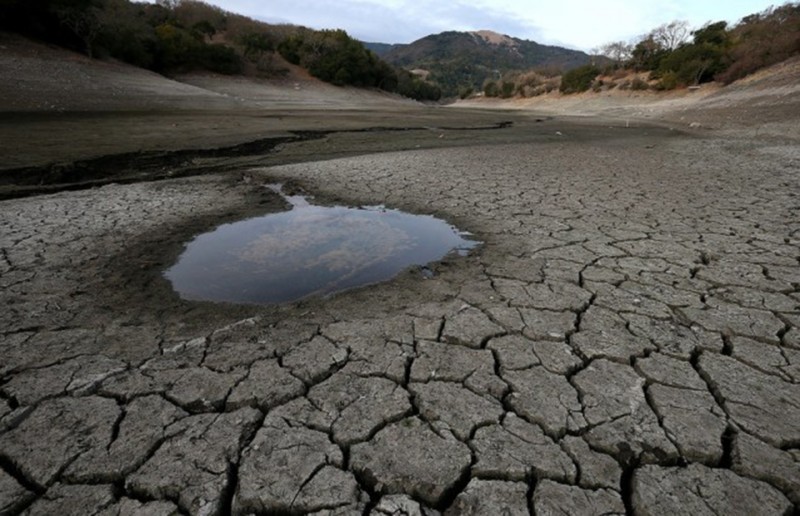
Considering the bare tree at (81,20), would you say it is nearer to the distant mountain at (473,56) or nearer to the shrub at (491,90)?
the shrub at (491,90)

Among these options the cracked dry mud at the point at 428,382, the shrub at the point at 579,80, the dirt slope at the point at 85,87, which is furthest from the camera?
the shrub at the point at 579,80

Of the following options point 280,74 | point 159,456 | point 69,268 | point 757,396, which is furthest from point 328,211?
point 280,74

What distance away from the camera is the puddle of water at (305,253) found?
10.1 ft

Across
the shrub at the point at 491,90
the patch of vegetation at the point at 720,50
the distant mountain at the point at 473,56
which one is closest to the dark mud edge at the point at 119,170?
the patch of vegetation at the point at 720,50

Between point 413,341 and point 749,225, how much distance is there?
12.6 feet

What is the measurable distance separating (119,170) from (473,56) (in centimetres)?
13636

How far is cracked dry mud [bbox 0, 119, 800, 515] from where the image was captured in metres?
1.47

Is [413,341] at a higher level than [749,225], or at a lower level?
lower

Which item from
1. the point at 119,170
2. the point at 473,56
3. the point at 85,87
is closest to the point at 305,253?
the point at 119,170

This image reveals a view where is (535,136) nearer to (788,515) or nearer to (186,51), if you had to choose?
(788,515)

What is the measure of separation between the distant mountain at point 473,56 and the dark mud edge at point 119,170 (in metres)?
84.1

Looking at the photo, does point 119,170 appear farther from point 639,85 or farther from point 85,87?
point 639,85

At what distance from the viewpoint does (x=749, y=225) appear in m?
4.09

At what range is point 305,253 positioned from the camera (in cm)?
371
